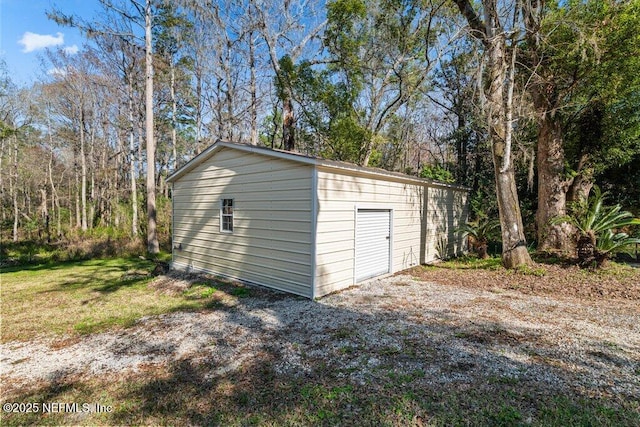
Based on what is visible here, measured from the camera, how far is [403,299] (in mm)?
5180

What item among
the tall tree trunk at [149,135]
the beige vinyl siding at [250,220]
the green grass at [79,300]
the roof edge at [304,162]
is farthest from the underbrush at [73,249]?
the roof edge at [304,162]

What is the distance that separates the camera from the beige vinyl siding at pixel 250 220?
5406 millimetres

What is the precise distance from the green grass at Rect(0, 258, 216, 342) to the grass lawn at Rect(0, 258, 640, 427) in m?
0.04

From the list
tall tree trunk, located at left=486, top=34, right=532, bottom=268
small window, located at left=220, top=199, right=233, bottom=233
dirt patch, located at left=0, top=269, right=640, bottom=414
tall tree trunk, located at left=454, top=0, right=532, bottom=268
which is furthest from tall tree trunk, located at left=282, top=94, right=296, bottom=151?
dirt patch, located at left=0, top=269, right=640, bottom=414

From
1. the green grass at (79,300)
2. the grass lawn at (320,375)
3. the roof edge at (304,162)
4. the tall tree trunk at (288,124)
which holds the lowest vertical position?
the green grass at (79,300)

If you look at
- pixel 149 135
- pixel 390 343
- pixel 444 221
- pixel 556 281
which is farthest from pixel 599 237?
pixel 149 135

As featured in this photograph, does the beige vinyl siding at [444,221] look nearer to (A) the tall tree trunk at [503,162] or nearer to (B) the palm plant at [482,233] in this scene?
(B) the palm plant at [482,233]

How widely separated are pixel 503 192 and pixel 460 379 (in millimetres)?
5542

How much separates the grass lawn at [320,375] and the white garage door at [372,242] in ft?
3.78

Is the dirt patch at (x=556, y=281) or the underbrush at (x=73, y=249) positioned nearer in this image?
the dirt patch at (x=556, y=281)

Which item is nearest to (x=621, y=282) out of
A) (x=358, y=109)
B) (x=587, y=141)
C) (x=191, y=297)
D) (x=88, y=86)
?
(x=587, y=141)

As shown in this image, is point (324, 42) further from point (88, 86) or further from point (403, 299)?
point (88, 86)

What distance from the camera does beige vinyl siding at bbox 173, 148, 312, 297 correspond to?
17.7 ft

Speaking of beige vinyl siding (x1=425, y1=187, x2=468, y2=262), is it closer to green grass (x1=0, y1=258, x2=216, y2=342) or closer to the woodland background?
the woodland background
